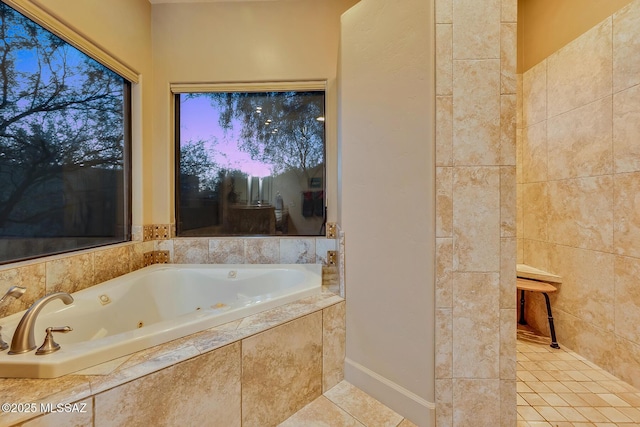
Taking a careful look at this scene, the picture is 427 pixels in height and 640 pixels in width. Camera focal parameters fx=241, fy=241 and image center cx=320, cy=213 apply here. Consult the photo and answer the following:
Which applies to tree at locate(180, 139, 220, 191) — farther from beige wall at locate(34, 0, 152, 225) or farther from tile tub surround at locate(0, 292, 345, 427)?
tile tub surround at locate(0, 292, 345, 427)

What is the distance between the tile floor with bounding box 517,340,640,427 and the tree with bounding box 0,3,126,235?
2890mm

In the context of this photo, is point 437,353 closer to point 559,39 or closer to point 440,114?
point 440,114

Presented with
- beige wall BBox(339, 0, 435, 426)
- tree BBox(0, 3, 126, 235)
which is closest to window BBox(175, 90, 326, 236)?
tree BBox(0, 3, 126, 235)

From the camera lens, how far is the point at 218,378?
37.9 inches

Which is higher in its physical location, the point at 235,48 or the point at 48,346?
the point at 235,48

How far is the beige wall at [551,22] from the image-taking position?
1.65 metres

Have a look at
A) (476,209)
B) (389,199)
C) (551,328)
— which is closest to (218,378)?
(389,199)

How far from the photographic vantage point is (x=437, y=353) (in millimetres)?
1113

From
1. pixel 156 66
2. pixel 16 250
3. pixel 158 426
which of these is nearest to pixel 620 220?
pixel 158 426

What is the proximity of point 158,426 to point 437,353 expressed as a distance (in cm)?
114

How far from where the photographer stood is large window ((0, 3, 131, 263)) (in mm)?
1311

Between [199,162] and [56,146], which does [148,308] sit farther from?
[199,162]

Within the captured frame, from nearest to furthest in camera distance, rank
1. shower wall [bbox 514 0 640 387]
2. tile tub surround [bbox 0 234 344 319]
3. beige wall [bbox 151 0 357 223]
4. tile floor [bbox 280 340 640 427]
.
Result: tile floor [bbox 280 340 640 427]
tile tub surround [bbox 0 234 344 319]
shower wall [bbox 514 0 640 387]
beige wall [bbox 151 0 357 223]

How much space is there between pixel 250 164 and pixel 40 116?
1341mm
